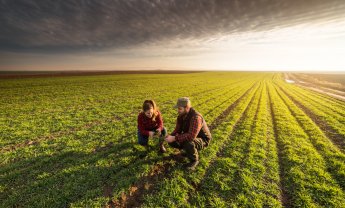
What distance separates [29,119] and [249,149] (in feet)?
50.7

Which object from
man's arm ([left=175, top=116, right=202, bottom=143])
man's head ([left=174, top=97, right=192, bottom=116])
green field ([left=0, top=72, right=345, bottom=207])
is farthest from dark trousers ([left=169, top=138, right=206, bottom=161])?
man's head ([left=174, top=97, right=192, bottom=116])

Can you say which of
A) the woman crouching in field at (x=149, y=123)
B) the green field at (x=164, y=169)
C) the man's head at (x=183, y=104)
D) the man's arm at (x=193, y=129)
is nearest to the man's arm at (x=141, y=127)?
the woman crouching in field at (x=149, y=123)

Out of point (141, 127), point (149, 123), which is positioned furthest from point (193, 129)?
point (141, 127)

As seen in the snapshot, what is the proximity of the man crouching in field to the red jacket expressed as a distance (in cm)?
118

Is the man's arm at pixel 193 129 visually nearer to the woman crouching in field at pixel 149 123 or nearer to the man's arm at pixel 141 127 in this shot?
the woman crouching in field at pixel 149 123

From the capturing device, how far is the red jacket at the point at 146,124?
6.97 m

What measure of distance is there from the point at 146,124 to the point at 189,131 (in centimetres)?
224

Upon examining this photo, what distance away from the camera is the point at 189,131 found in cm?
567

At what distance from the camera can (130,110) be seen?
52.0ft

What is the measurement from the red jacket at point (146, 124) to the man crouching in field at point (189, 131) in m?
1.18

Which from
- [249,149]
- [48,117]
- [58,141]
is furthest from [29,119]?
[249,149]

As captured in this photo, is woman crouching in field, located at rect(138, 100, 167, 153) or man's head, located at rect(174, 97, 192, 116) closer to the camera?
man's head, located at rect(174, 97, 192, 116)

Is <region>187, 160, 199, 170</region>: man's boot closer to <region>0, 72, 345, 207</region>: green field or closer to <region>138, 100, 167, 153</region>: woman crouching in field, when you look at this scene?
<region>0, 72, 345, 207</region>: green field

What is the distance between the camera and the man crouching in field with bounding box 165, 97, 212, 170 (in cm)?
564
